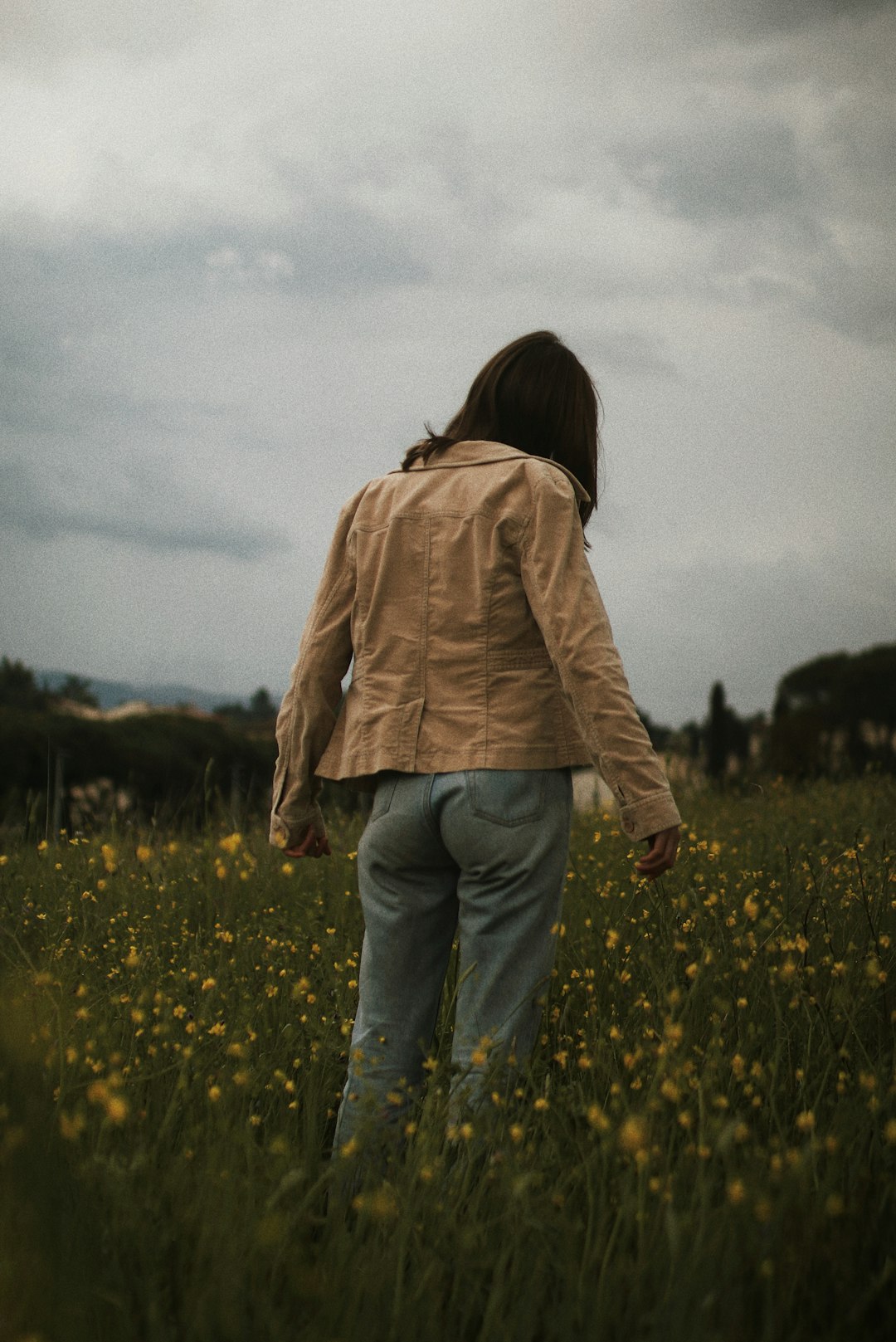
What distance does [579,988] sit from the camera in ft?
12.3

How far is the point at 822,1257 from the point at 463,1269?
0.65 metres

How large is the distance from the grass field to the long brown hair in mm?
1331

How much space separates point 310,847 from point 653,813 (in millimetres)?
1130

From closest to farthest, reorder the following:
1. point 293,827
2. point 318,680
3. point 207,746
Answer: point 318,680, point 293,827, point 207,746

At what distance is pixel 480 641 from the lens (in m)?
2.90

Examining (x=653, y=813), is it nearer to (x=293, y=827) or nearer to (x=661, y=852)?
(x=661, y=852)

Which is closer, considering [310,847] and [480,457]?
[480,457]

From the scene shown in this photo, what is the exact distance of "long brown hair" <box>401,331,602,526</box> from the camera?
3.08 meters

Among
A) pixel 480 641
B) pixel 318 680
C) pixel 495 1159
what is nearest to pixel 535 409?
pixel 480 641

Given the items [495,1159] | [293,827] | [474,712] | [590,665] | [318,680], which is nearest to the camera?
[495,1159]

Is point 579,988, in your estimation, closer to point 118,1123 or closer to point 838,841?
point 118,1123

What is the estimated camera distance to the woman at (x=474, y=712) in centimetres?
275

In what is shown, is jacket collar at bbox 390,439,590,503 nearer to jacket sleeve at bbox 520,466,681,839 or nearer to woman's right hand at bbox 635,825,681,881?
jacket sleeve at bbox 520,466,681,839

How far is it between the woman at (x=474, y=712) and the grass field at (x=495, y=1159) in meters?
0.22
